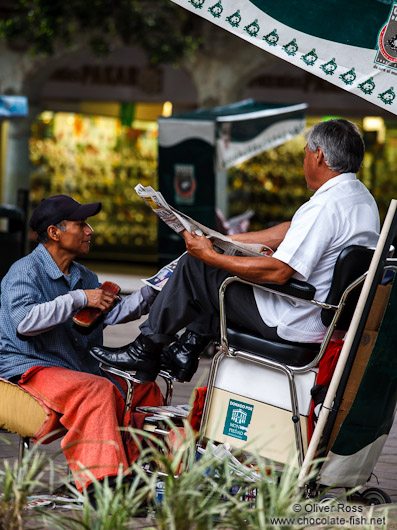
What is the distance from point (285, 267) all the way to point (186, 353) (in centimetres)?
66

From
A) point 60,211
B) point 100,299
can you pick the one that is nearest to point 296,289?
point 100,299

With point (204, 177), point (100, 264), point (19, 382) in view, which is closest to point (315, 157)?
point (19, 382)

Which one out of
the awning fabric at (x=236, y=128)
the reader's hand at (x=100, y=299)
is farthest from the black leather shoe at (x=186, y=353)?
the awning fabric at (x=236, y=128)

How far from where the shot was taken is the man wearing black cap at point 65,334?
380cm

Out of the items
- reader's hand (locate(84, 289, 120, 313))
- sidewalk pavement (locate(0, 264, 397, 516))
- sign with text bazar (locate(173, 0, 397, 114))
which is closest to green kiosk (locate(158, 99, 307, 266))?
sidewalk pavement (locate(0, 264, 397, 516))

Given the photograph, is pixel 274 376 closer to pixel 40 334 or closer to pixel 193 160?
pixel 40 334

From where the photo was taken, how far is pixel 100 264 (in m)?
19.1

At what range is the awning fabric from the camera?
9.58 metres

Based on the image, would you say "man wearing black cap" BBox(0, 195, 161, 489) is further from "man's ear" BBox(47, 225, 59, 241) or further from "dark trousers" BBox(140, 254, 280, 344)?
"dark trousers" BBox(140, 254, 280, 344)

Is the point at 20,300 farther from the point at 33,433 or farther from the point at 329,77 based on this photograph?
the point at 329,77

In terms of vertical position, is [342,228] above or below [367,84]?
below

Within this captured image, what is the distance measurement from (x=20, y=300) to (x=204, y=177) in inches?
233

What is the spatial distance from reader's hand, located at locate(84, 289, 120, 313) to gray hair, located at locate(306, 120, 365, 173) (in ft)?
3.67

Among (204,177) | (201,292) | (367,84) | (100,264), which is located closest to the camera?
(367,84)
